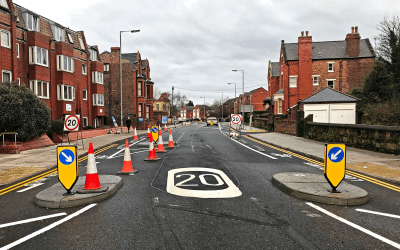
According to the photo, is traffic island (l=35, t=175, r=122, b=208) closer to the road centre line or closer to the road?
the road

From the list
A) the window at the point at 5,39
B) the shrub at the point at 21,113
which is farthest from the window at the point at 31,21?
the shrub at the point at 21,113

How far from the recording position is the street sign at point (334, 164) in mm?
6301

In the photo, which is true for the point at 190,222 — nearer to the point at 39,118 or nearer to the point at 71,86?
the point at 39,118

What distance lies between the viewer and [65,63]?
92.7 feet

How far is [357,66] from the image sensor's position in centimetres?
4234

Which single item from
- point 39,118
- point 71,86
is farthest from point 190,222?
point 71,86

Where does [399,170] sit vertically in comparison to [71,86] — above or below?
below

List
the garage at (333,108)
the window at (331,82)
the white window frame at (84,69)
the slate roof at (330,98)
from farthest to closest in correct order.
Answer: the window at (331,82)
the white window frame at (84,69)
the slate roof at (330,98)
the garage at (333,108)

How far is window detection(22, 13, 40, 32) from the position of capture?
81.8 feet

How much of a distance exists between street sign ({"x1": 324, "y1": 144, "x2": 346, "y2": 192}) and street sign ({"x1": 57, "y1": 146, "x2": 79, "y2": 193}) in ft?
17.7

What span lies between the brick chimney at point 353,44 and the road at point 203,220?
4110 centimetres

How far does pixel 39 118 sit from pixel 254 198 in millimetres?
15121

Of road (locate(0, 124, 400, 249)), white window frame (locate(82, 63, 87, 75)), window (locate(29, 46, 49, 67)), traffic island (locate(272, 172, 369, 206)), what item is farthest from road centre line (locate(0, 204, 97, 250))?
white window frame (locate(82, 63, 87, 75))

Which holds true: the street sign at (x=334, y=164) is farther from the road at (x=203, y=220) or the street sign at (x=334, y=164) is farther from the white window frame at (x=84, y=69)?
the white window frame at (x=84, y=69)
